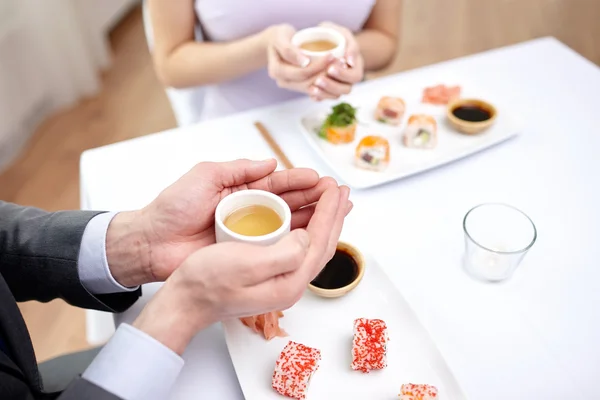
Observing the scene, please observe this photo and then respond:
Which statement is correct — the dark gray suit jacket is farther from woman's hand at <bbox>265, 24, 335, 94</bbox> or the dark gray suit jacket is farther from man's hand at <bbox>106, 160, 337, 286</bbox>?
woman's hand at <bbox>265, 24, 335, 94</bbox>

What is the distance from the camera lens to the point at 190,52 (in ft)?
5.32

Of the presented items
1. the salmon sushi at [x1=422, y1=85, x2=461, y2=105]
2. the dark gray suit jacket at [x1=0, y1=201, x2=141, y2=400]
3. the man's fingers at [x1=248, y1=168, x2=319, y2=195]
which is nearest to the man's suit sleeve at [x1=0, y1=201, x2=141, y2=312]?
the dark gray suit jacket at [x1=0, y1=201, x2=141, y2=400]

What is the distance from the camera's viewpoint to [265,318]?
0.97 m

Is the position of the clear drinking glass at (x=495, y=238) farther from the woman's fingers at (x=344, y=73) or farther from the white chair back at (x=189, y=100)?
the white chair back at (x=189, y=100)

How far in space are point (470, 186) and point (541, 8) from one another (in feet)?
9.89

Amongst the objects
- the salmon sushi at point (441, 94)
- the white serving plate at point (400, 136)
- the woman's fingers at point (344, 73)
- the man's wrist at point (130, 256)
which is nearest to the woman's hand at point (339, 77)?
the woman's fingers at point (344, 73)

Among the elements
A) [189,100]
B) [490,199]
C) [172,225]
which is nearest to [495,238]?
[490,199]

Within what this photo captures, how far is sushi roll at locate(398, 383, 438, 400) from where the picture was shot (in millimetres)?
852

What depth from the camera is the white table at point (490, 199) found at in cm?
96

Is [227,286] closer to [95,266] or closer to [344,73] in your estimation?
[95,266]

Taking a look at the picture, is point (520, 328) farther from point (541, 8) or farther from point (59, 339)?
point (541, 8)

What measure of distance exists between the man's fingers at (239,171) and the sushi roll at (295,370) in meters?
0.34

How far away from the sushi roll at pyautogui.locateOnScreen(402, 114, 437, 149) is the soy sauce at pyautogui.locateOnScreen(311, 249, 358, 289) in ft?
1.45

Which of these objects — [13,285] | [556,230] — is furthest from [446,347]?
[13,285]
